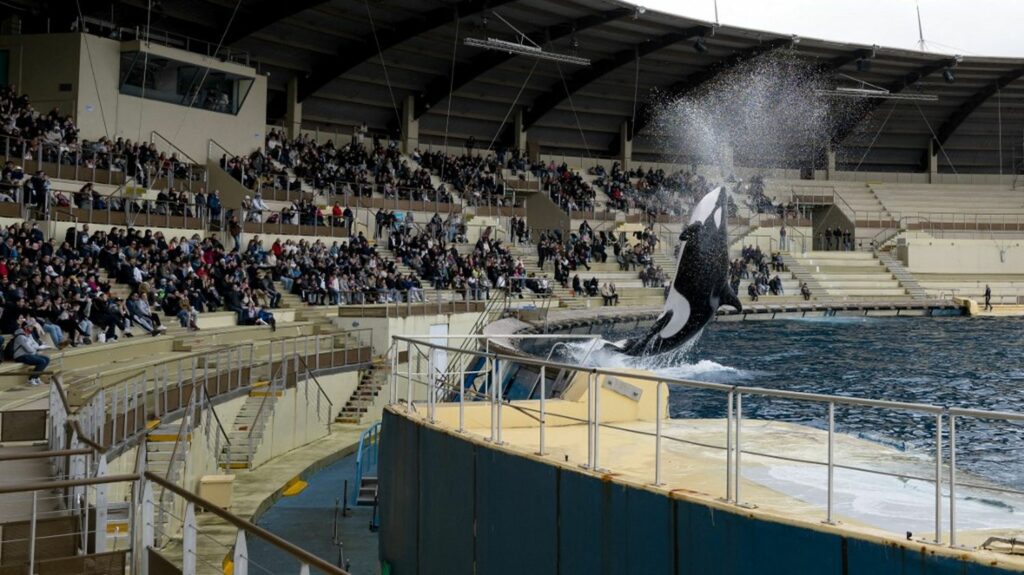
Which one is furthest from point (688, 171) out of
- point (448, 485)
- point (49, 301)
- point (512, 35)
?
point (448, 485)

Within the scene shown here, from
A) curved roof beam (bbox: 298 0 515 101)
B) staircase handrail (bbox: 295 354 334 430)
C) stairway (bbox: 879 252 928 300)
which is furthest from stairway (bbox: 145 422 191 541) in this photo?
stairway (bbox: 879 252 928 300)

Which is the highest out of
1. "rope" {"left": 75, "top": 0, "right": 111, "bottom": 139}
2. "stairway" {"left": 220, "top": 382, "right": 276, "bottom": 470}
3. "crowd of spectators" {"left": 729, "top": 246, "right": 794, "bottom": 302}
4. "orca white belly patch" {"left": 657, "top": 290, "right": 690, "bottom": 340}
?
"rope" {"left": 75, "top": 0, "right": 111, "bottom": 139}

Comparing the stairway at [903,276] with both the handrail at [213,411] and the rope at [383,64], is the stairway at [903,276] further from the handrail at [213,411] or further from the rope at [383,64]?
the handrail at [213,411]

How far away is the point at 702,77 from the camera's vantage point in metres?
61.7

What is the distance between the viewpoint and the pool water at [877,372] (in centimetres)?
1923

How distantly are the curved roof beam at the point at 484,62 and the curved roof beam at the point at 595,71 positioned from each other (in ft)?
17.6

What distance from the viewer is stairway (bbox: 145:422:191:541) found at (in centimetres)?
1625

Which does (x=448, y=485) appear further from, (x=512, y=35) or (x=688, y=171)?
(x=688, y=171)

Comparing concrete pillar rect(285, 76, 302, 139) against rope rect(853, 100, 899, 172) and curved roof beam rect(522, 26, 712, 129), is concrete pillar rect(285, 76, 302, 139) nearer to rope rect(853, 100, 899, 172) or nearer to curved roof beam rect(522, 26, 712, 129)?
curved roof beam rect(522, 26, 712, 129)

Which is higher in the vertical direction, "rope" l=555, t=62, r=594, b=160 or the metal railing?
"rope" l=555, t=62, r=594, b=160

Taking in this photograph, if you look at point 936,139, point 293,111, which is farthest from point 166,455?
point 936,139

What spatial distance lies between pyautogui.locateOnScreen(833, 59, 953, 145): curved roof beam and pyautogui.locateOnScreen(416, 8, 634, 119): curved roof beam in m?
23.5

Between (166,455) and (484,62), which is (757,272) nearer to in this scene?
(484,62)

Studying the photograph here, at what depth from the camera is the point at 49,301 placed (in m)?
20.8
